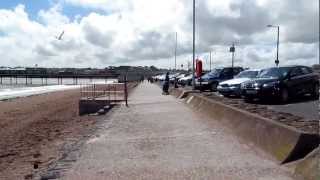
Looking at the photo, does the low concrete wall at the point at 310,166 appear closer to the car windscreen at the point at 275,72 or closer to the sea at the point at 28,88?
the car windscreen at the point at 275,72

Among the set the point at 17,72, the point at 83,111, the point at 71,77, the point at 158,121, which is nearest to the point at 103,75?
the point at 71,77

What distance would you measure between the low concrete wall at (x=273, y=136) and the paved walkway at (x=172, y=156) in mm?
225

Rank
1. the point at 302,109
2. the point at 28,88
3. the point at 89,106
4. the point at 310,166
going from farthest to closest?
1. the point at 28,88
2. the point at 89,106
3. the point at 302,109
4. the point at 310,166

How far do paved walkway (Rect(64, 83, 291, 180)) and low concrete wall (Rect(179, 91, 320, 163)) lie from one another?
22cm

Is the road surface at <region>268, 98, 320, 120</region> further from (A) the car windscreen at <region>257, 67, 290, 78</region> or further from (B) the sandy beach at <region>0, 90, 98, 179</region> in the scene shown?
(B) the sandy beach at <region>0, 90, 98, 179</region>

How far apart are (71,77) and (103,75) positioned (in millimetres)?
12083

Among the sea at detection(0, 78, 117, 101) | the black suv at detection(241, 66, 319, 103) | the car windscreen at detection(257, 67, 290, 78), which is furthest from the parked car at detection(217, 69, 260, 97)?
the sea at detection(0, 78, 117, 101)

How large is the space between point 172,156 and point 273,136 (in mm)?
2004

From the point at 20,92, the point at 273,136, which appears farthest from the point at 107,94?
the point at 20,92

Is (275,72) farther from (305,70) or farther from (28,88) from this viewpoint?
(28,88)

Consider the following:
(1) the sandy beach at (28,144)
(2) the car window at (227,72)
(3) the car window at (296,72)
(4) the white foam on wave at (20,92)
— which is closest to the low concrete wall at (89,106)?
(1) the sandy beach at (28,144)

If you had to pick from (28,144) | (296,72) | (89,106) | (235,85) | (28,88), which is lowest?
(28,88)

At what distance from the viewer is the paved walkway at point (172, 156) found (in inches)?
365

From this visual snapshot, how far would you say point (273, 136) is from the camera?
10445 millimetres
